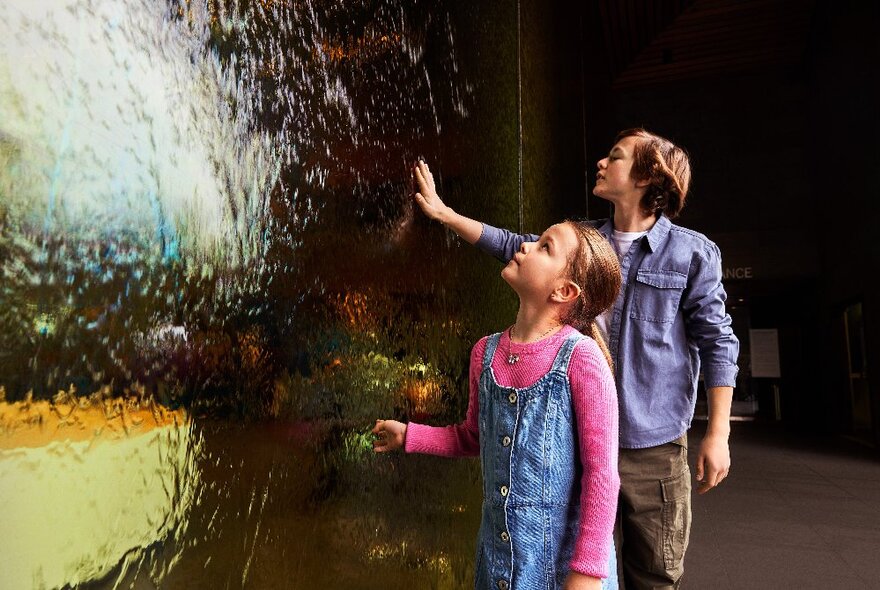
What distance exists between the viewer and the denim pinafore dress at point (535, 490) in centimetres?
103

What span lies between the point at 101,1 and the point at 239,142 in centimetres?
23

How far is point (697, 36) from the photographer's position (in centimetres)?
1082

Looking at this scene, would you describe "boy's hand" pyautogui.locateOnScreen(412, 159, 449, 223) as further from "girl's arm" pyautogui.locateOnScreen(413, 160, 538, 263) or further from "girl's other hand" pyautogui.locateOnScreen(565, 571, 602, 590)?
"girl's other hand" pyautogui.locateOnScreen(565, 571, 602, 590)

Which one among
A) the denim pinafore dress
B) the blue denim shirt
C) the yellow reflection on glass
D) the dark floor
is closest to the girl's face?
the denim pinafore dress

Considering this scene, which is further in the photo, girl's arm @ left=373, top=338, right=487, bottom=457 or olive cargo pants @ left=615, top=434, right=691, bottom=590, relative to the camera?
olive cargo pants @ left=615, top=434, right=691, bottom=590

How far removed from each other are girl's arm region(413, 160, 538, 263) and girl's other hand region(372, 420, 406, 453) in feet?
1.56

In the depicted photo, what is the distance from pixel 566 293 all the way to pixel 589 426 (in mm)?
238

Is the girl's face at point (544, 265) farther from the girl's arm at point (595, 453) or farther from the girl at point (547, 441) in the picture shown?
the girl's arm at point (595, 453)

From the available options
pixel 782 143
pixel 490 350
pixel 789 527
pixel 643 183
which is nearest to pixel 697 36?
pixel 782 143

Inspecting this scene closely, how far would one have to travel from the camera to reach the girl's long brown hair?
117 centimetres

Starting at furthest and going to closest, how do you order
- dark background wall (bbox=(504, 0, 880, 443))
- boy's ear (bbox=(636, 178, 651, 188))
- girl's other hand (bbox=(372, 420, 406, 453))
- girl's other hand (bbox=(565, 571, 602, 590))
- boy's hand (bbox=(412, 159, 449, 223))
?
dark background wall (bbox=(504, 0, 880, 443)), boy's ear (bbox=(636, 178, 651, 188)), boy's hand (bbox=(412, 159, 449, 223)), girl's other hand (bbox=(372, 420, 406, 453)), girl's other hand (bbox=(565, 571, 602, 590))

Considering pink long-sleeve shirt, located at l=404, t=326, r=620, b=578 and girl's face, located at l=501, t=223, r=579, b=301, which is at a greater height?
girl's face, located at l=501, t=223, r=579, b=301

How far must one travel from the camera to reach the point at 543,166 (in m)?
3.11

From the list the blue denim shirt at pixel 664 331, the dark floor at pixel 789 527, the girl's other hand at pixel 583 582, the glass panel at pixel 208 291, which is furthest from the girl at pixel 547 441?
the dark floor at pixel 789 527
